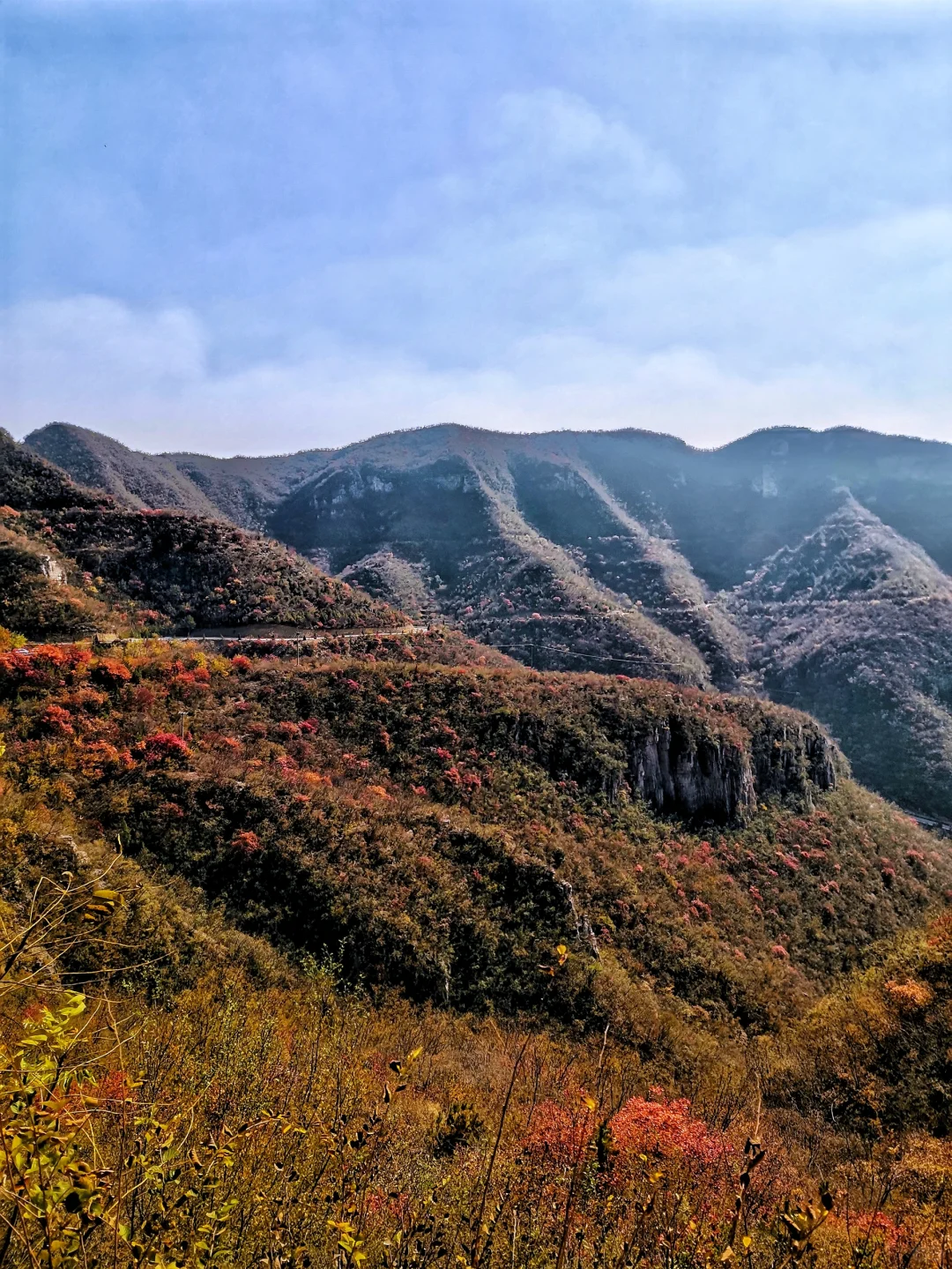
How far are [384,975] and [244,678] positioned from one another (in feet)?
52.3

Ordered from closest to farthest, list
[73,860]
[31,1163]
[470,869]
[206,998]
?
[31,1163] < [206,998] < [73,860] < [470,869]

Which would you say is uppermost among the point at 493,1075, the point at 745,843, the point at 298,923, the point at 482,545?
the point at 482,545

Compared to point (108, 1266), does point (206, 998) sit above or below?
below

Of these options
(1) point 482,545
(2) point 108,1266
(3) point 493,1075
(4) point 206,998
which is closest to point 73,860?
(4) point 206,998

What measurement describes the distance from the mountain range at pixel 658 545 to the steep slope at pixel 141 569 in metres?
24.0

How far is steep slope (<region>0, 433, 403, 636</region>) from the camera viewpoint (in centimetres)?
3250

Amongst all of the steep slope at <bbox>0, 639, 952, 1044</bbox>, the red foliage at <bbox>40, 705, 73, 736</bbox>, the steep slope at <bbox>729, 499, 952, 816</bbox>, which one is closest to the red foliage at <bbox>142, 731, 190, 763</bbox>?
the steep slope at <bbox>0, 639, 952, 1044</bbox>

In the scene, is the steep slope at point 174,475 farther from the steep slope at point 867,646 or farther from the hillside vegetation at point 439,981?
the steep slope at point 867,646

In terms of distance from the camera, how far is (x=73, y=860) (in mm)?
13461

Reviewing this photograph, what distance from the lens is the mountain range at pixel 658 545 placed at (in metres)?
62.3

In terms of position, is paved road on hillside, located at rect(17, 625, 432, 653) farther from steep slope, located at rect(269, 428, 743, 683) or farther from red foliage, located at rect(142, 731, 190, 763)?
steep slope, located at rect(269, 428, 743, 683)

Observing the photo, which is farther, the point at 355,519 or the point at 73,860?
the point at 355,519

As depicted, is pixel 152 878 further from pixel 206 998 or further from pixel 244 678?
pixel 244 678

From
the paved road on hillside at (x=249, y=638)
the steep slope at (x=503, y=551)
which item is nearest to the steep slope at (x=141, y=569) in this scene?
the paved road on hillside at (x=249, y=638)
